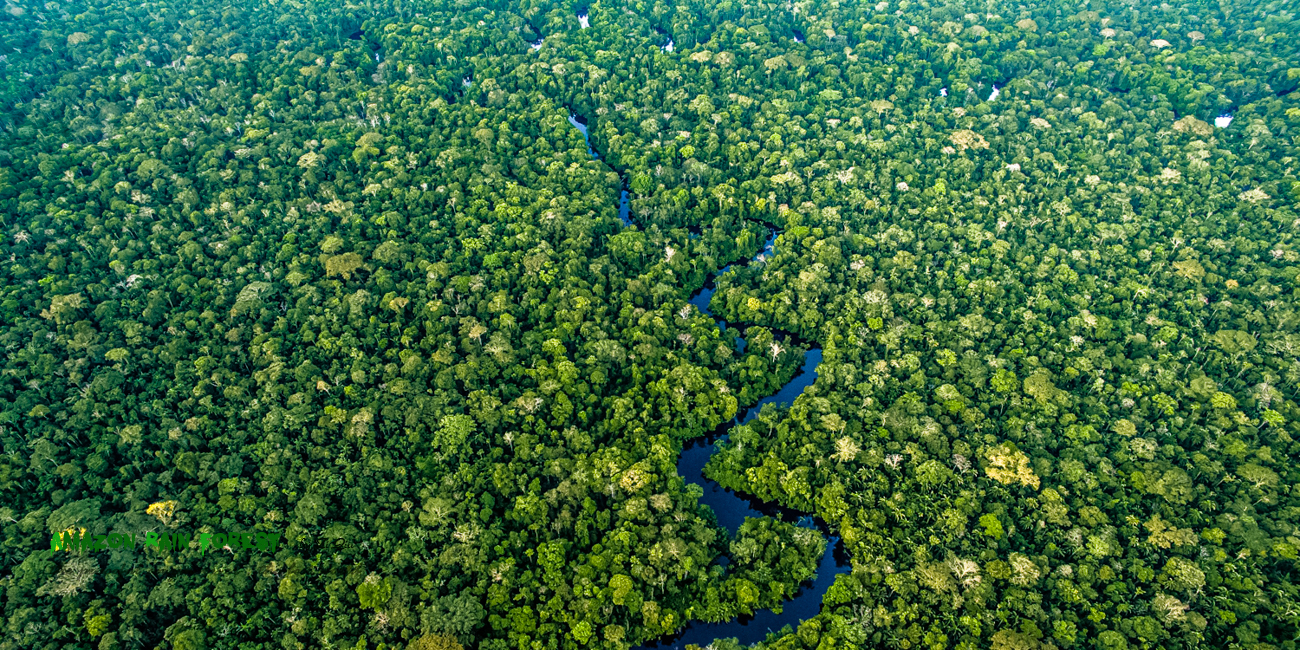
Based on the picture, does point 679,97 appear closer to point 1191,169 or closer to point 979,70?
point 979,70

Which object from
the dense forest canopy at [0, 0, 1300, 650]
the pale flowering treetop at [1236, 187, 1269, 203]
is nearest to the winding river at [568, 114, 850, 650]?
the dense forest canopy at [0, 0, 1300, 650]

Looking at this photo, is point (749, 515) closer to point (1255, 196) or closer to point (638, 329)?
point (638, 329)

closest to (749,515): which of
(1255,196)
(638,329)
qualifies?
(638,329)

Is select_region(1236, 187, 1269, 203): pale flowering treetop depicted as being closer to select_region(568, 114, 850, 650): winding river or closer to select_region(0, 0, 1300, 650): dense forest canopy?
select_region(0, 0, 1300, 650): dense forest canopy

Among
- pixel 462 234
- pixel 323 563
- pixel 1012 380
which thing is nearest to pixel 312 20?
pixel 462 234

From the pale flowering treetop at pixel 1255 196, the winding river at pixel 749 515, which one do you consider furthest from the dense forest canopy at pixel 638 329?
the winding river at pixel 749 515

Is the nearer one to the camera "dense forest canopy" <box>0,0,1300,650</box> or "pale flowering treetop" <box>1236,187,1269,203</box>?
"dense forest canopy" <box>0,0,1300,650</box>
